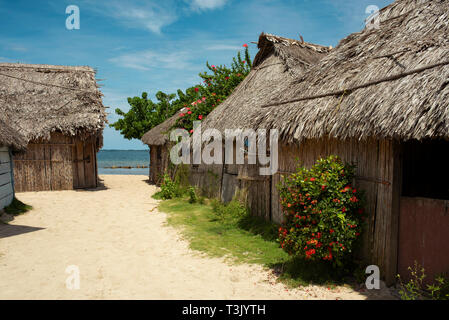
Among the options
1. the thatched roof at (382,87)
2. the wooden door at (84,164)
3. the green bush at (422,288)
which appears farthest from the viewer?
the wooden door at (84,164)

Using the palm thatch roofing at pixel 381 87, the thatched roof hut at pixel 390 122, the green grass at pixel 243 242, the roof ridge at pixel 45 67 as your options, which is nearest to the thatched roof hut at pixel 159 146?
the roof ridge at pixel 45 67

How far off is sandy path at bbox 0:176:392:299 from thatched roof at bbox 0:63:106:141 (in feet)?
16.8

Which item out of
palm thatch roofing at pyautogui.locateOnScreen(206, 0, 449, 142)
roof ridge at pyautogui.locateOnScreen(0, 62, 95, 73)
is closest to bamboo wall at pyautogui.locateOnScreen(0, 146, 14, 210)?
roof ridge at pyautogui.locateOnScreen(0, 62, 95, 73)

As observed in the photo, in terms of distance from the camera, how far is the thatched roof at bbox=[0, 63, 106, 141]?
41.8ft

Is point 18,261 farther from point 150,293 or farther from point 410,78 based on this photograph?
point 410,78

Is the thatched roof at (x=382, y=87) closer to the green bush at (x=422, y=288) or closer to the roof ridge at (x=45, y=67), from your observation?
the green bush at (x=422, y=288)

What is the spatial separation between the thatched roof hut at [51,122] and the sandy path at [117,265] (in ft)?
15.8

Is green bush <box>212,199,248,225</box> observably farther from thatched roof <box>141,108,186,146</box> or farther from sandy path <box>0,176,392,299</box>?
thatched roof <box>141,108,186,146</box>

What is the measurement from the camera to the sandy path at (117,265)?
412 cm

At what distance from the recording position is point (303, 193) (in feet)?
14.4

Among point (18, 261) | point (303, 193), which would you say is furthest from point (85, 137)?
point (303, 193)

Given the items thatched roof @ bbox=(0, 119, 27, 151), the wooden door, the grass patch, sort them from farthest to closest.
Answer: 1. the wooden door
2. the grass patch
3. thatched roof @ bbox=(0, 119, 27, 151)

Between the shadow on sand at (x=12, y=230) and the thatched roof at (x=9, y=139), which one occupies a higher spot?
the thatched roof at (x=9, y=139)
